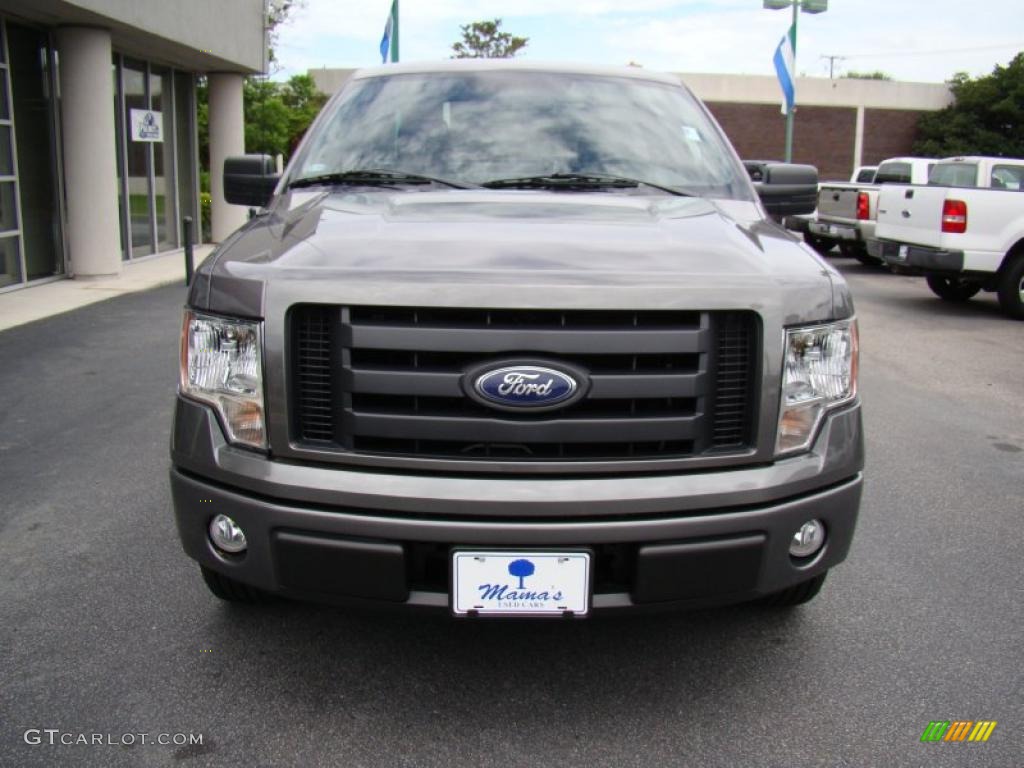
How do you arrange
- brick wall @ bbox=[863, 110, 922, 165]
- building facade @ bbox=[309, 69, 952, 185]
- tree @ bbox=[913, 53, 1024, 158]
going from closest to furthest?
tree @ bbox=[913, 53, 1024, 158] < building facade @ bbox=[309, 69, 952, 185] < brick wall @ bbox=[863, 110, 922, 165]

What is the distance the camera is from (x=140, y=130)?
1496 centimetres

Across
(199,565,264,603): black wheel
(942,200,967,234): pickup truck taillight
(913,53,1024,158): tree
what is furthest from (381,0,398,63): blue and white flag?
(913,53,1024,158): tree

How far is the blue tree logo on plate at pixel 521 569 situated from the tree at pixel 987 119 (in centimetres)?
4200

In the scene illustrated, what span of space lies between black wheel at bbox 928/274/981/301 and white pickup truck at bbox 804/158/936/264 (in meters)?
1.35

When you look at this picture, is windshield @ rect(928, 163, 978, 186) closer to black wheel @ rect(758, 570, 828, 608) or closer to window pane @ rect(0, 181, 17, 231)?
black wheel @ rect(758, 570, 828, 608)

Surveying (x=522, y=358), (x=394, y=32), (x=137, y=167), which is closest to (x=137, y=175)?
(x=137, y=167)

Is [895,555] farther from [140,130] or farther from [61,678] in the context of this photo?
[140,130]

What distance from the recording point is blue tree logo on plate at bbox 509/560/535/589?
7.61 feet

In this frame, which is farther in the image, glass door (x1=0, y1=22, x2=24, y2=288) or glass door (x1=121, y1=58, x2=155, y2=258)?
glass door (x1=121, y1=58, x2=155, y2=258)

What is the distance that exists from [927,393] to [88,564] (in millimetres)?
5996

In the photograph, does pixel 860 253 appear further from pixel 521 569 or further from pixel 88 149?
pixel 521 569

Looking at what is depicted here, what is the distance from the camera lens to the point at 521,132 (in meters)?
3.69

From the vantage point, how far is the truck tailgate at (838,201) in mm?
14773

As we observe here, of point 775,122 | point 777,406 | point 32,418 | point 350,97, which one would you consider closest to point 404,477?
point 777,406
